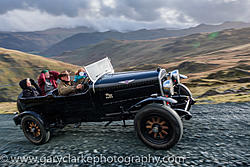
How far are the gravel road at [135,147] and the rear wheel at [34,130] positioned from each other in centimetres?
21

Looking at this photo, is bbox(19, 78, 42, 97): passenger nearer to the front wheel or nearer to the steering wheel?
the steering wheel

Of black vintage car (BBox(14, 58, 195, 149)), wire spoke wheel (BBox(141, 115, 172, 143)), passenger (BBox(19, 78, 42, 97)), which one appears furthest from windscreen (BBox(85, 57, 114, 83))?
passenger (BBox(19, 78, 42, 97))

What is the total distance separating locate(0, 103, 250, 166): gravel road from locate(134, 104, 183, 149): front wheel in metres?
0.25

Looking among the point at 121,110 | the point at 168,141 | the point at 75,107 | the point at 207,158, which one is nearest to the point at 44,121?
the point at 75,107

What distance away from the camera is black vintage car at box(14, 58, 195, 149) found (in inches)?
179

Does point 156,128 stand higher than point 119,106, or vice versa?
point 119,106

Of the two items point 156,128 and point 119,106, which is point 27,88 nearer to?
point 119,106

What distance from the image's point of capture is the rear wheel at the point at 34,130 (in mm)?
5695

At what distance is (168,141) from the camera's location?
4.50m

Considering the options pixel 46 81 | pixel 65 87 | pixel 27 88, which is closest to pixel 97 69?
pixel 65 87

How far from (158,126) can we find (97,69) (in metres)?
2.63

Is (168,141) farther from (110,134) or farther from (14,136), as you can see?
(14,136)

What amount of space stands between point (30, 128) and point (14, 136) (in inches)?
68.7

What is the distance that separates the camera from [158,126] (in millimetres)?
4574
